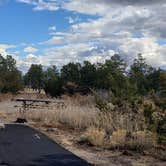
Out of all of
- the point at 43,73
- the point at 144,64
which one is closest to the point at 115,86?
the point at 144,64

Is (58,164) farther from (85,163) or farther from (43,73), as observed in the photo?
(43,73)

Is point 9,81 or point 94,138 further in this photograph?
point 9,81

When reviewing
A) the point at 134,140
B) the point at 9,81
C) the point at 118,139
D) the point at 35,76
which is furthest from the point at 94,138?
the point at 35,76

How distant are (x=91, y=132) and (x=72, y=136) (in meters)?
3.36

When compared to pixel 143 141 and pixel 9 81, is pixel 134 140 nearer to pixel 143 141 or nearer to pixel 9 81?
pixel 143 141

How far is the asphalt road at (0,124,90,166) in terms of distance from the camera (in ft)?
47.1

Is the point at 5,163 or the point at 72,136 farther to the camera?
the point at 72,136

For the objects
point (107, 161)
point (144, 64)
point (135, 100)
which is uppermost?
point (144, 64)

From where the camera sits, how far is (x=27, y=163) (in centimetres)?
1413

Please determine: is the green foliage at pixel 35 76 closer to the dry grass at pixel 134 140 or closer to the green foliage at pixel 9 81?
the green foliage at pixel 9 81

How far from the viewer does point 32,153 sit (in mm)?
16609

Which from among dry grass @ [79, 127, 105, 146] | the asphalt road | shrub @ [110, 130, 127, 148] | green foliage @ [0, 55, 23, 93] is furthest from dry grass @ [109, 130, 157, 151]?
green foliage @ [0, 55, 23, 93]

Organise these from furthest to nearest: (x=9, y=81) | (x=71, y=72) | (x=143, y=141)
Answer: (x=9, y=81), (x=71, y=72), (x=143, y=141)

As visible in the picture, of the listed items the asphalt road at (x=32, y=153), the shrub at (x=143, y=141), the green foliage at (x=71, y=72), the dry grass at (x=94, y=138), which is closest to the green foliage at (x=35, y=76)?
the green foliage at (x=71, y=72)
